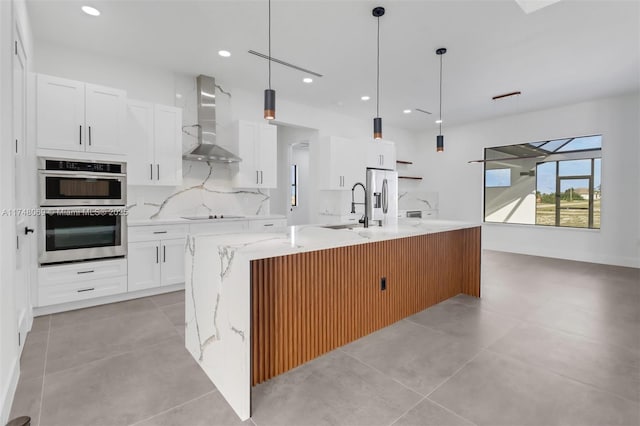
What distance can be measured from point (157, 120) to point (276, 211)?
12.0 ft

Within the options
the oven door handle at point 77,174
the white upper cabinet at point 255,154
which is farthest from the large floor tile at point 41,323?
the white upper cabinet at point 255,154

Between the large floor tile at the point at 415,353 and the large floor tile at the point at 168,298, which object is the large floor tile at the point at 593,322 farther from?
the large floor tile at the point at 168,298

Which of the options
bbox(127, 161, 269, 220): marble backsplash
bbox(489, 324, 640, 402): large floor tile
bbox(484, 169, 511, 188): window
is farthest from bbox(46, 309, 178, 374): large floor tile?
bbox(484, 169, 511, 188): window

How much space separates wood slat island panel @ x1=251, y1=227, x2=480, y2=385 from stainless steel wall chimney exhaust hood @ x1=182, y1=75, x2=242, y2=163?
2637mm

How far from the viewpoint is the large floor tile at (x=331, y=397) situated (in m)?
1.70

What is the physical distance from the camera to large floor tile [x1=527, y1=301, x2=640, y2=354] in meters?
2.64

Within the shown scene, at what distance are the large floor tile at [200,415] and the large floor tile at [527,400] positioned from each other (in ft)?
3.74

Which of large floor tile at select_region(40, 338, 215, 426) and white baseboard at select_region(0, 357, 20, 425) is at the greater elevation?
white baseboard at select_region(0, 357, 20, 425)

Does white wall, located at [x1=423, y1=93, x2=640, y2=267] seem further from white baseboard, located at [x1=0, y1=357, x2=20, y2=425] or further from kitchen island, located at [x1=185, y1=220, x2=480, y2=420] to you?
white baseboard, located at [x1=0, y1=357, x2=20, y2=425]

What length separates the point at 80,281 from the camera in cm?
332

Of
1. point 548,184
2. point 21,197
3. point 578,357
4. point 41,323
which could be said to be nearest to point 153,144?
point 21,197

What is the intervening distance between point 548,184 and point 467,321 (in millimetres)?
4875

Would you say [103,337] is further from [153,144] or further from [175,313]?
[153,144]

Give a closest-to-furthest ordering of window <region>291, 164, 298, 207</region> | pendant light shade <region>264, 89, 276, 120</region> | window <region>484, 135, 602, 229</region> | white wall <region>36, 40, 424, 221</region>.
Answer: pendant light shade <region>264, 89, 276, 120</region> < white wall <region>36, 40, 424, 221</region> < window <region>484, 135, 602, 229</region> < window <region>291, 164, 298, 207</region>
